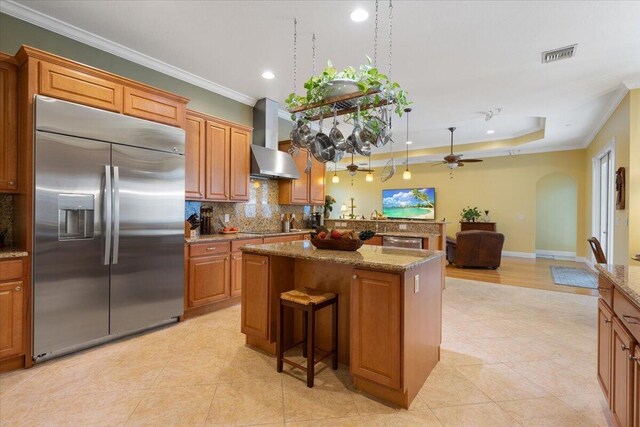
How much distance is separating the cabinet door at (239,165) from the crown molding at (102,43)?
0.74 meters

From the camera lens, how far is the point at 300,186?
5500mm

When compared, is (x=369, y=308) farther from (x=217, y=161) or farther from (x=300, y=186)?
(x=300, y=186)

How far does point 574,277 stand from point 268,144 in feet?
20.1

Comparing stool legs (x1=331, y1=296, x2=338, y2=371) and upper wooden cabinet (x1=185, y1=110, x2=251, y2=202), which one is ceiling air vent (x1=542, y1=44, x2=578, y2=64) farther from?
upper wooden cabinet (x1=185, y1=110, x2=251, y2=202)

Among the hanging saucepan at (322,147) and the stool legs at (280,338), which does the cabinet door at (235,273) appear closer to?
the stool legs at (280,338)

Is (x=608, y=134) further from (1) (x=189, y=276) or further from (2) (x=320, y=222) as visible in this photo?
(1) (x=189, y=276)

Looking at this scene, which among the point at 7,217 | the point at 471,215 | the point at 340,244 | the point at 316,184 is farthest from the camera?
the point at 471,215

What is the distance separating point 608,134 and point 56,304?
7.81m

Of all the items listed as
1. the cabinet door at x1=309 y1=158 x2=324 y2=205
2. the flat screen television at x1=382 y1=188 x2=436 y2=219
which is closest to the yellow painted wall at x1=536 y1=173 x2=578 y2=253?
the flat screen television at x1=382 y1=188 x2=436 y2=219

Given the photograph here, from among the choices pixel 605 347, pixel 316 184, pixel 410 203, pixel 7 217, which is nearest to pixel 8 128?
pixel 7 217

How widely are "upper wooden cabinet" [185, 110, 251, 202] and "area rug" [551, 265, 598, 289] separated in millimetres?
5628

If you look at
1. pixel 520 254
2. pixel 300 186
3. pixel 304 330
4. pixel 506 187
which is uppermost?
pixel 506 187

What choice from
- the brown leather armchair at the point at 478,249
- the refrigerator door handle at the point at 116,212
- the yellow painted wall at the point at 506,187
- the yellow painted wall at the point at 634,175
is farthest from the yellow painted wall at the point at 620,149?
the refrigerator door handle at the point at 116,212

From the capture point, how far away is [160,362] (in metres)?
2.60
